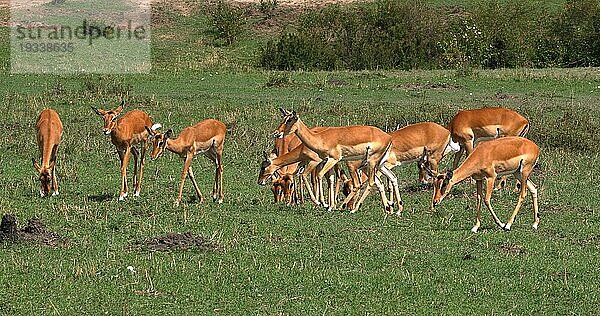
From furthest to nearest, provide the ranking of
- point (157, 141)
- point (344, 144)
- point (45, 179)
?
point (45, 179) → point (157, 141) → point (344, 144)

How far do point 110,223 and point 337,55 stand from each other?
71.5ft

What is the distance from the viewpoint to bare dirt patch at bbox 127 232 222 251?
368 inches

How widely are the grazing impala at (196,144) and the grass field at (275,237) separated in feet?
1.19

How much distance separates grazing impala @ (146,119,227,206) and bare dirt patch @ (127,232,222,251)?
2681 mm

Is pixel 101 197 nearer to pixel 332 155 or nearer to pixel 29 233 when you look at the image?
pixel 332 155

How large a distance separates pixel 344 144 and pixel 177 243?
10.3 ft

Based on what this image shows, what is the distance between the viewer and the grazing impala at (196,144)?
12.3m

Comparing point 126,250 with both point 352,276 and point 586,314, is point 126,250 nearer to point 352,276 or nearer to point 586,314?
point 352,276

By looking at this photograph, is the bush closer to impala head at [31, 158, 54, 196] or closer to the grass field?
the grass field

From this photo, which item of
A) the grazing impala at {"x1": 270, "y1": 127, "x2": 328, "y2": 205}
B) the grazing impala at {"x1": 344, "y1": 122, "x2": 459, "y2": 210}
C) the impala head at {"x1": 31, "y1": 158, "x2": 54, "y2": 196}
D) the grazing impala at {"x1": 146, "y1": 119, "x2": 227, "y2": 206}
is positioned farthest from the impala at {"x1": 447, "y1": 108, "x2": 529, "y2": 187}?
the impala head at {"x1": 31, "y1": 158, "x2": 54, "y2": 196}

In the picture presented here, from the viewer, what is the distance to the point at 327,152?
11906 millimetres

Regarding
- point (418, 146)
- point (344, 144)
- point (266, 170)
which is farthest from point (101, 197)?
point (418, 146)

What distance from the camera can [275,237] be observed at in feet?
32.8

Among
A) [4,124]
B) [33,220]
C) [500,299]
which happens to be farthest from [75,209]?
[4,124]
